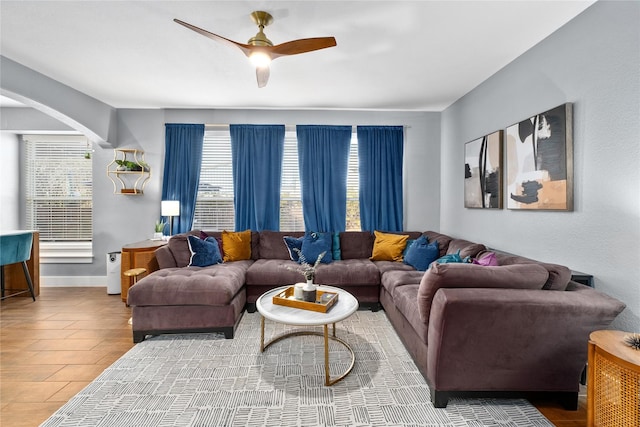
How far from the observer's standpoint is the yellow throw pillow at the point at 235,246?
3.93 meters

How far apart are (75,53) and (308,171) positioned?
2.86m

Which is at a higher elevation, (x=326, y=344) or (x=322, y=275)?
(x=322, y=275)

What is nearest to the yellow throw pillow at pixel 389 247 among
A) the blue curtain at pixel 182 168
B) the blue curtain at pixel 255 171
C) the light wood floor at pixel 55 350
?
the blue curtain at pixel 255 171

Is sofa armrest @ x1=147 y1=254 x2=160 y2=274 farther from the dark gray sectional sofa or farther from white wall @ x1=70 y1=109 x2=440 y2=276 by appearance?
the dark gray sectional sofa

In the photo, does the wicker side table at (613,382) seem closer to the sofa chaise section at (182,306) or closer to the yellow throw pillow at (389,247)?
the yellow throw pillow at (389,247)

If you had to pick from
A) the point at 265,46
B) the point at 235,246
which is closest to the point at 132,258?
the point at 235,246

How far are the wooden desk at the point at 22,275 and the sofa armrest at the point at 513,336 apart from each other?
5.12 metres

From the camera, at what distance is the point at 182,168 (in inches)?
175

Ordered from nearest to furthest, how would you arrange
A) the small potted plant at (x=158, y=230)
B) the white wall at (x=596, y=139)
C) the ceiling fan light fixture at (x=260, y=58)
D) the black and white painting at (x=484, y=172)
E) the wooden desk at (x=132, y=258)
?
1. the white wall at (x=596, y=139)
2. the ceiling fan light fixture at (x=260, y=58)
3. the black and white painting at (x=484, y=172)
4. the wooden desk at (x=132, y=258)
5. the small potted plant at (x=158, y=230)

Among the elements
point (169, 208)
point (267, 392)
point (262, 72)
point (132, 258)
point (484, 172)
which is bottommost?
point (267, 392)

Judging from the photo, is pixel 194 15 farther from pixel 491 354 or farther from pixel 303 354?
pixel 491 354

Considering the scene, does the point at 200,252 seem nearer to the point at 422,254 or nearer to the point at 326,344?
the point at 326,344

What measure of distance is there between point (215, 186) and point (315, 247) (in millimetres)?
1947

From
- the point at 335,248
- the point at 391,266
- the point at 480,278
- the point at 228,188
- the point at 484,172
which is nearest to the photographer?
the point at 480,278
